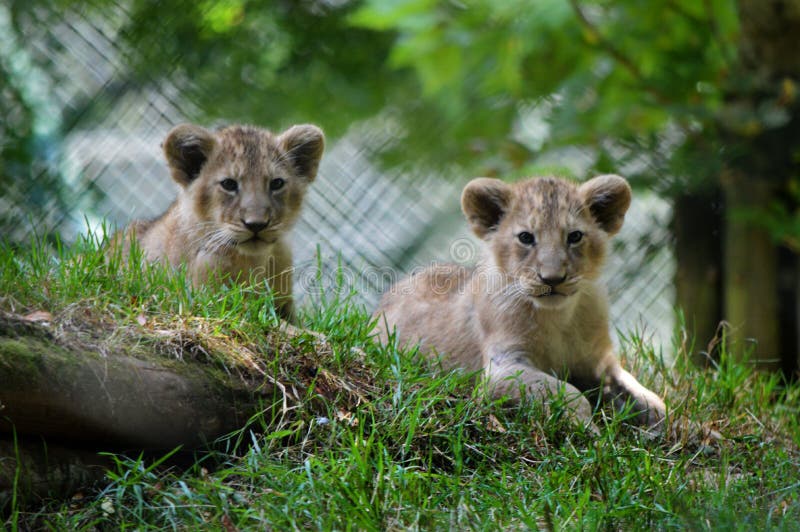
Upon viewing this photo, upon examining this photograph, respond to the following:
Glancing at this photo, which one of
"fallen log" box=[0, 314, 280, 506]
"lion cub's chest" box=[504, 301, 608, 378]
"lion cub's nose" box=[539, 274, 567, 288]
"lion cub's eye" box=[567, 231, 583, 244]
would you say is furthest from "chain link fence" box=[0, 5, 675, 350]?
"fallen log" box=[0, 314, 280, 506]

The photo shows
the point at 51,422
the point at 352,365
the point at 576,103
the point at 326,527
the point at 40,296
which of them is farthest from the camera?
the point at 576,103

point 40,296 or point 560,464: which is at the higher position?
point 560,464

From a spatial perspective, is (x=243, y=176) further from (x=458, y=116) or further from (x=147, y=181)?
(x=458, y=116)

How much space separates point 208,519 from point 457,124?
514cm

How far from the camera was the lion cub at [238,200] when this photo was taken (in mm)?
6695

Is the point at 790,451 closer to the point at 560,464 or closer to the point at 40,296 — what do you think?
the point at 560,464

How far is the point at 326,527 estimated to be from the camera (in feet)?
13.7

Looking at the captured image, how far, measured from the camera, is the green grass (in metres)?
4.41

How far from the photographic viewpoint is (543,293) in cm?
632

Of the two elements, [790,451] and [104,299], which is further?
[790,451]

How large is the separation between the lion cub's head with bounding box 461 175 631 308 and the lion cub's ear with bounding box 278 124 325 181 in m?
1.13

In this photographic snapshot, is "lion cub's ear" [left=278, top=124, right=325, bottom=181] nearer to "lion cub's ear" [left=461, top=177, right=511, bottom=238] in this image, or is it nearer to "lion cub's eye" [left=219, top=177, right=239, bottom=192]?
"lion cub's eye" [left=219, top=177, right=239, bottom=192]

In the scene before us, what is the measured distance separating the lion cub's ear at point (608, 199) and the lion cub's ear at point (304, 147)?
1.90 m

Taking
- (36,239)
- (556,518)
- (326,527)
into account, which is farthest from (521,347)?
(36,239)
